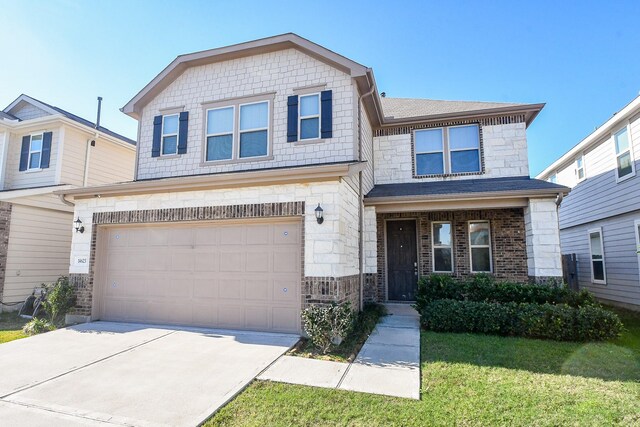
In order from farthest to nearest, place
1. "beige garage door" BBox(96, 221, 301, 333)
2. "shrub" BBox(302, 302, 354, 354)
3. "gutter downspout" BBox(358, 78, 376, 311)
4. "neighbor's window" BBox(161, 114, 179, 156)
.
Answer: "neighbor's window" BBox(161, 114, 179, 156)
"gutter downspout" BBox(358, 78, 376, 311)
"beige garage door" BBox(96, 221, 301, 333)
"shrub" BBox(302, 302, 354, 354)

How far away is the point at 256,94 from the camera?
9.02m

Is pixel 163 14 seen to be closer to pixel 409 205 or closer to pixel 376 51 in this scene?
pixel 376 51

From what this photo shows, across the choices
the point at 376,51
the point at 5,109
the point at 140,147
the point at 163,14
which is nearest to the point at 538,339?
the point at 376,51

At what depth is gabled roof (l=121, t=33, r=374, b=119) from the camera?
27.2 feet

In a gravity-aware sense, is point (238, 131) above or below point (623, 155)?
above

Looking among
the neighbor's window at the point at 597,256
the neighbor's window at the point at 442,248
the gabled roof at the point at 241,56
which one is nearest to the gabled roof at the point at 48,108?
the gabled roof at the point at 241,56

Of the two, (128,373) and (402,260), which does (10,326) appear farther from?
(402,260)

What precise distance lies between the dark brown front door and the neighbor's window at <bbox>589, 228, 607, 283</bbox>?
636 centimetres

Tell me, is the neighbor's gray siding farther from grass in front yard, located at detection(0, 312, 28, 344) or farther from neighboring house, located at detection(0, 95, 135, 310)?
neighboring house, located at detection(0, 95, 135, 310)

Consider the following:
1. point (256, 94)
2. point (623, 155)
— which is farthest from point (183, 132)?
point (623, 155)

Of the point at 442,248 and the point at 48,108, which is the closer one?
the point at 442,248

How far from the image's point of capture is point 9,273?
10.3 meters

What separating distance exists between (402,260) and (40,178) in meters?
12.1

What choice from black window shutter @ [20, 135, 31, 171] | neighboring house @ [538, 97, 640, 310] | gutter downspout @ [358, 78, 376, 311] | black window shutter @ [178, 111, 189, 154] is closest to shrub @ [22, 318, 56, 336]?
black window shutter @ [178, 111, 189, 154]
